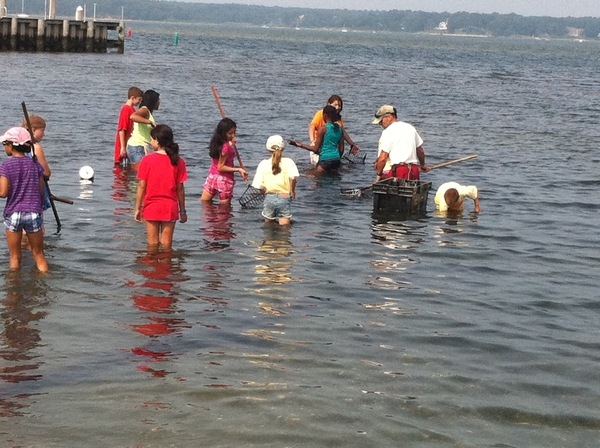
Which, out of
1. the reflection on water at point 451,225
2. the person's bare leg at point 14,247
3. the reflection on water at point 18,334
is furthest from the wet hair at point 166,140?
the reflection on water at point 451,225

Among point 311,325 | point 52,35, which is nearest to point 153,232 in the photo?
point 311,325

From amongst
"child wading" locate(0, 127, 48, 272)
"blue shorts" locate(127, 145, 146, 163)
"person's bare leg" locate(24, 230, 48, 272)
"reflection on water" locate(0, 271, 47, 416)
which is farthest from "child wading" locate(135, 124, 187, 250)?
"blue shorts" locate(127, 145, 146, 163)

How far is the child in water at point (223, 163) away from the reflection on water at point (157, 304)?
2159 millimetres

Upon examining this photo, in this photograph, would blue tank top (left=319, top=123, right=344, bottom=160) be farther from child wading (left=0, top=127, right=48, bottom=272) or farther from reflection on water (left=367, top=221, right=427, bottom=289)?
child wading (left=0, top=127, right=48, bottom=272)

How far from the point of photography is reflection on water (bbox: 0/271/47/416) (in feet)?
23.2

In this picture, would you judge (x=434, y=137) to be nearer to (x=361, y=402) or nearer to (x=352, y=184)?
(x=352, y=184)

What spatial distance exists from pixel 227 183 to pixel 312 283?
12.5 feet

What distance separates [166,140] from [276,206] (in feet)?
9.13

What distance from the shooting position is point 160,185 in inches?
402

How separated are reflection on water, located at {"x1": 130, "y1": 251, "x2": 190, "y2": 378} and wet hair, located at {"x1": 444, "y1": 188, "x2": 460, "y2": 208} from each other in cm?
463

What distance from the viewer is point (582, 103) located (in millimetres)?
38938

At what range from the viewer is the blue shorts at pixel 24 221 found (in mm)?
9242

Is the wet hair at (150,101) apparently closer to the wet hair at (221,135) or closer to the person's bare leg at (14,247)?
the wet hair at (221,135)

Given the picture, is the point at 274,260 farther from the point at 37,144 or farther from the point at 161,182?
the point at 37,144
